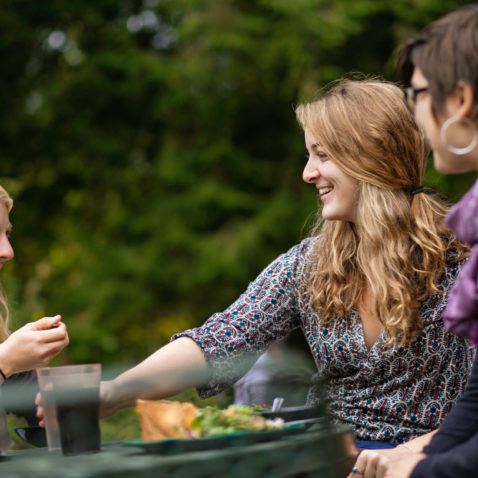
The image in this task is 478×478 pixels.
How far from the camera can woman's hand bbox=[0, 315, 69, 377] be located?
1859 mm

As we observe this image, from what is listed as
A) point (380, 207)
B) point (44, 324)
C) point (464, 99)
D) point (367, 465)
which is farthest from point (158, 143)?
point (464, 99)

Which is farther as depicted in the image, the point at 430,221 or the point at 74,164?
the point at 74,164

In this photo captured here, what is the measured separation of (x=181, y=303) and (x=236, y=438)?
6183mm

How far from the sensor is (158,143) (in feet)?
25.9

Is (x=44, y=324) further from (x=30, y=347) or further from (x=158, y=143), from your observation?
(x=158, y=143)

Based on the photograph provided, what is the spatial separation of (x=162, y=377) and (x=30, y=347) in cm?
60

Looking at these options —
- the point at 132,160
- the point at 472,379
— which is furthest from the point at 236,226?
the point at 472,379

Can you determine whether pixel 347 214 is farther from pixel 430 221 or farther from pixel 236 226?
pixel 236 226

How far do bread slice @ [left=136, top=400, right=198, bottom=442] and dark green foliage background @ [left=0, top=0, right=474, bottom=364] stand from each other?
16.5 ft

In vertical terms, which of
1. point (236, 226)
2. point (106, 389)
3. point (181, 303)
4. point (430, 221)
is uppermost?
point (430, 221)

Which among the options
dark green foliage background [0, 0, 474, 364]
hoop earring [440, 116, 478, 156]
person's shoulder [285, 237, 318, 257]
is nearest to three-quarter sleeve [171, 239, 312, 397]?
person's shoulder [285, 237, 318, 257]

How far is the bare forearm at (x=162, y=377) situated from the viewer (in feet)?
4.69

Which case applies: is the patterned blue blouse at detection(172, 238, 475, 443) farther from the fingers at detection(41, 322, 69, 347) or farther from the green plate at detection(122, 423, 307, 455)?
the green plate at detection(122, 423, 307, 455)

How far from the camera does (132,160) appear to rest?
802 cm
